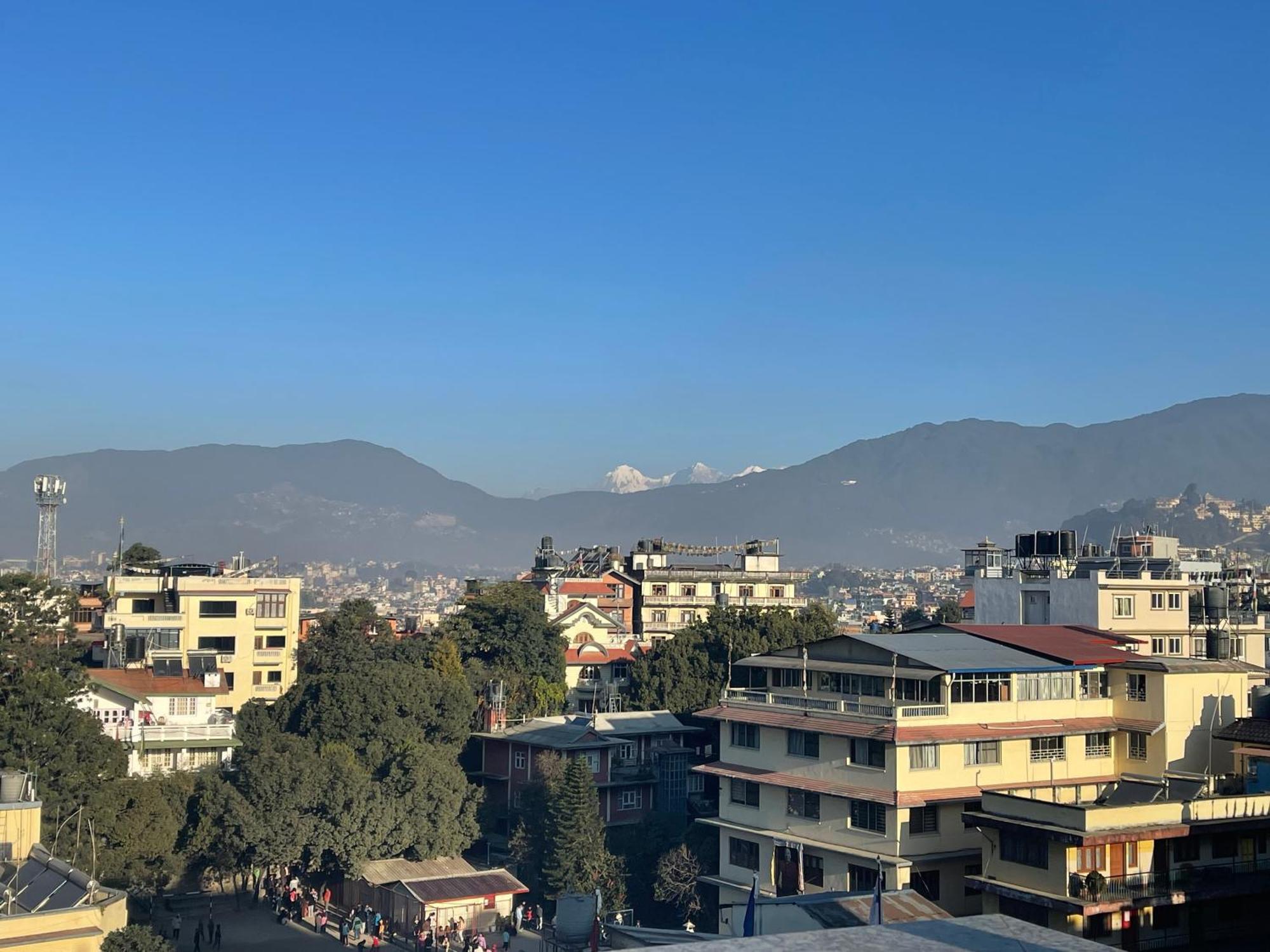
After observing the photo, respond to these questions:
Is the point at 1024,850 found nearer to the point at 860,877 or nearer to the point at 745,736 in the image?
the point at 860,877

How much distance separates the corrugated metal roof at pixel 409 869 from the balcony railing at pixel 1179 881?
23.5 metres

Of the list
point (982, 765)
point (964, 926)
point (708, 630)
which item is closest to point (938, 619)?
point (708, 630)

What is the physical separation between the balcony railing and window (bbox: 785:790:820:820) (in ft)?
32.5

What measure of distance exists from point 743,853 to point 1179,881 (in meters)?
13.7

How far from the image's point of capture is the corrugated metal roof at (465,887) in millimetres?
43375

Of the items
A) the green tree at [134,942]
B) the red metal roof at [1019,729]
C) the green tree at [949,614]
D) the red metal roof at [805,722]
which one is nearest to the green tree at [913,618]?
the green tree at [949,614]

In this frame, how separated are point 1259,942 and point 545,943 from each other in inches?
794

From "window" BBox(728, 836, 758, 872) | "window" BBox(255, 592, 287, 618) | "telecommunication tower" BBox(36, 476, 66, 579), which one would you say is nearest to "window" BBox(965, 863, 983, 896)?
"window" BBox(728, 836, 758, 872)

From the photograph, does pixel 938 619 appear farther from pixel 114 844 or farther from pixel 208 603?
pixel 114 844

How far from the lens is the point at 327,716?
53188 mm

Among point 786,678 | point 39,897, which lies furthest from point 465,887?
point 39,897

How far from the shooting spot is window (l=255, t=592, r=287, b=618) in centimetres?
6912

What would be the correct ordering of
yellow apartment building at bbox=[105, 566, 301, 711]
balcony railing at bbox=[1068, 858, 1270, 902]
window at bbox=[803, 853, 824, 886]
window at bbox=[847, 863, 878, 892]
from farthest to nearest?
yellow apartment building at bbox=[105, 566, 301, 711] → window at bbox=[803, 853, 824, 886] → window at bbox=[847, 863, 878, 892] → balcony railing at bbox=[1068, 858, 1270, 902]

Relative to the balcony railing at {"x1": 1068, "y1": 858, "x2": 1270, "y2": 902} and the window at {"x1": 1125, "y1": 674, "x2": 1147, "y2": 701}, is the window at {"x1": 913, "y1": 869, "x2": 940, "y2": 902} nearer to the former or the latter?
the balcony railing at {"x1": 1068, "y1": 858, "x2": 1270, "y2": 902}
